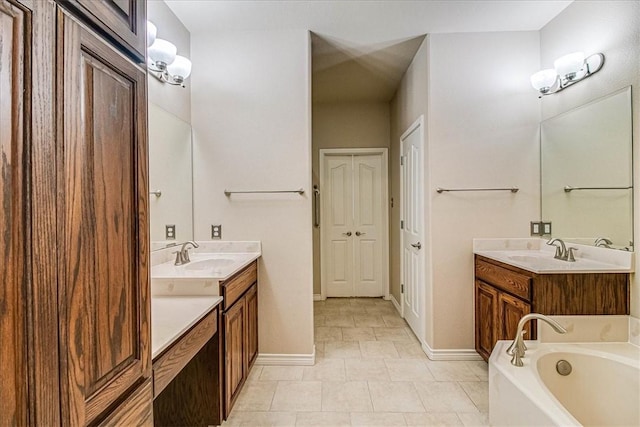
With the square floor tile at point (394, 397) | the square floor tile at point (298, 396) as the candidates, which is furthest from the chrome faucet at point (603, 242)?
the square floor tile at point (298, 396)

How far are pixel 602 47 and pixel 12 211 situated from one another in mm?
2993

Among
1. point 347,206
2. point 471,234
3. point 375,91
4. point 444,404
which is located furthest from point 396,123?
point 444,404

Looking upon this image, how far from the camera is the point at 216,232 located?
8.96 ft

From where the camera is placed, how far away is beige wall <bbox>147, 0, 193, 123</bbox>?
219cm

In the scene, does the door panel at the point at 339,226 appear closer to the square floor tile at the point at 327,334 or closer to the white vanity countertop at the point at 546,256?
the square floor tile at the point at 327,334

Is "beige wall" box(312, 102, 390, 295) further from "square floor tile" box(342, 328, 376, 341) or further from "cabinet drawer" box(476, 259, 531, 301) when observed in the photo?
"cabinet drawer" box(476, 259, 531, 301)

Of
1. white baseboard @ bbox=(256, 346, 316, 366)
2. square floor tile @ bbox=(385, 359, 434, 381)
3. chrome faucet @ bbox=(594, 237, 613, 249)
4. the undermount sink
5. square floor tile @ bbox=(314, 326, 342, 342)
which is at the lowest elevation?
square floor tile @ bbox=(385, 359, 434, 381)

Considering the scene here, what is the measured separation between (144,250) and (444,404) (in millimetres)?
2080

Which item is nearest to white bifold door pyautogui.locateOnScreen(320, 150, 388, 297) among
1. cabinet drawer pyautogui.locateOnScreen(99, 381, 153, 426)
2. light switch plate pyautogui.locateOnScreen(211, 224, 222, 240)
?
light switch plate pyautogui.locateOnScreen(211, 224, 222, 240)

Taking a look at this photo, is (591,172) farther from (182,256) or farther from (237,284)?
(182,256)

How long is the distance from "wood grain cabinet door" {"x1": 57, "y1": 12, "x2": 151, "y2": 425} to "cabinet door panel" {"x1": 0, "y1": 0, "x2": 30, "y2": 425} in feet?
0.25

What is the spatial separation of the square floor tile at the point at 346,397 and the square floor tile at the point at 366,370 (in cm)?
8

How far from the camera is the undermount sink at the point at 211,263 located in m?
2.37

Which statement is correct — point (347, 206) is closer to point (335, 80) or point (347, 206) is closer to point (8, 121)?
point (335, 80)
